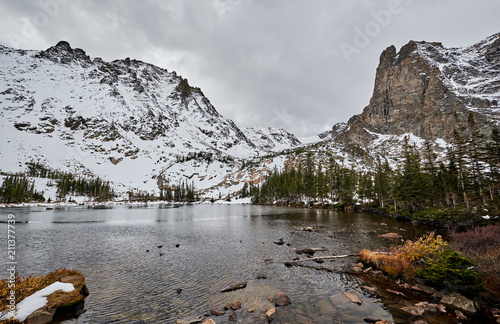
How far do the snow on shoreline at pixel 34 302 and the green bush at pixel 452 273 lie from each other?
65.5 feet

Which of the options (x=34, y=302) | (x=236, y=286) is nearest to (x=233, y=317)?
(x=236, y=286)

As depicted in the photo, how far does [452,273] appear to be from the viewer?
38.2 feet

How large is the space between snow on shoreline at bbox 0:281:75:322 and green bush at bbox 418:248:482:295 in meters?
20.0

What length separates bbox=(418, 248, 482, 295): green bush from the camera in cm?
1095

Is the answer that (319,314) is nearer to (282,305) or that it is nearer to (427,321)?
(282,305)

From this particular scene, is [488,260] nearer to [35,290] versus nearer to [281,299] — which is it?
[281,299]

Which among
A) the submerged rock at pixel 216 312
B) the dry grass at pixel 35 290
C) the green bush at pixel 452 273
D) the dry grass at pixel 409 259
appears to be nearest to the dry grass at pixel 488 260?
the green bush at pixel 452 273

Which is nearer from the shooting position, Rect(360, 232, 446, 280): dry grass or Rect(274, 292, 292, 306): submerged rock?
Rect(274, 292, 292, 306): submerged rock

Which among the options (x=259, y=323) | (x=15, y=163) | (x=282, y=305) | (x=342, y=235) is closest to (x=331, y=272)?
(x=282, y=305)

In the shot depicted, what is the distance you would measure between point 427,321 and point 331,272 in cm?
706

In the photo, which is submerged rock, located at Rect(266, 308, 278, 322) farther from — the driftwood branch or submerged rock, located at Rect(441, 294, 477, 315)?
the driftwood branch

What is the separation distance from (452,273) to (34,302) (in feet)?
68.6

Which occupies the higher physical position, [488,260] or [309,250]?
[488,260]

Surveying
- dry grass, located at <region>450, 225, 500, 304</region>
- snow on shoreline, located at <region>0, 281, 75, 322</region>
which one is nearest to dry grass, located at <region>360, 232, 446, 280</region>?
dry grass, located at <region>450, 225, 500, 304</region>
